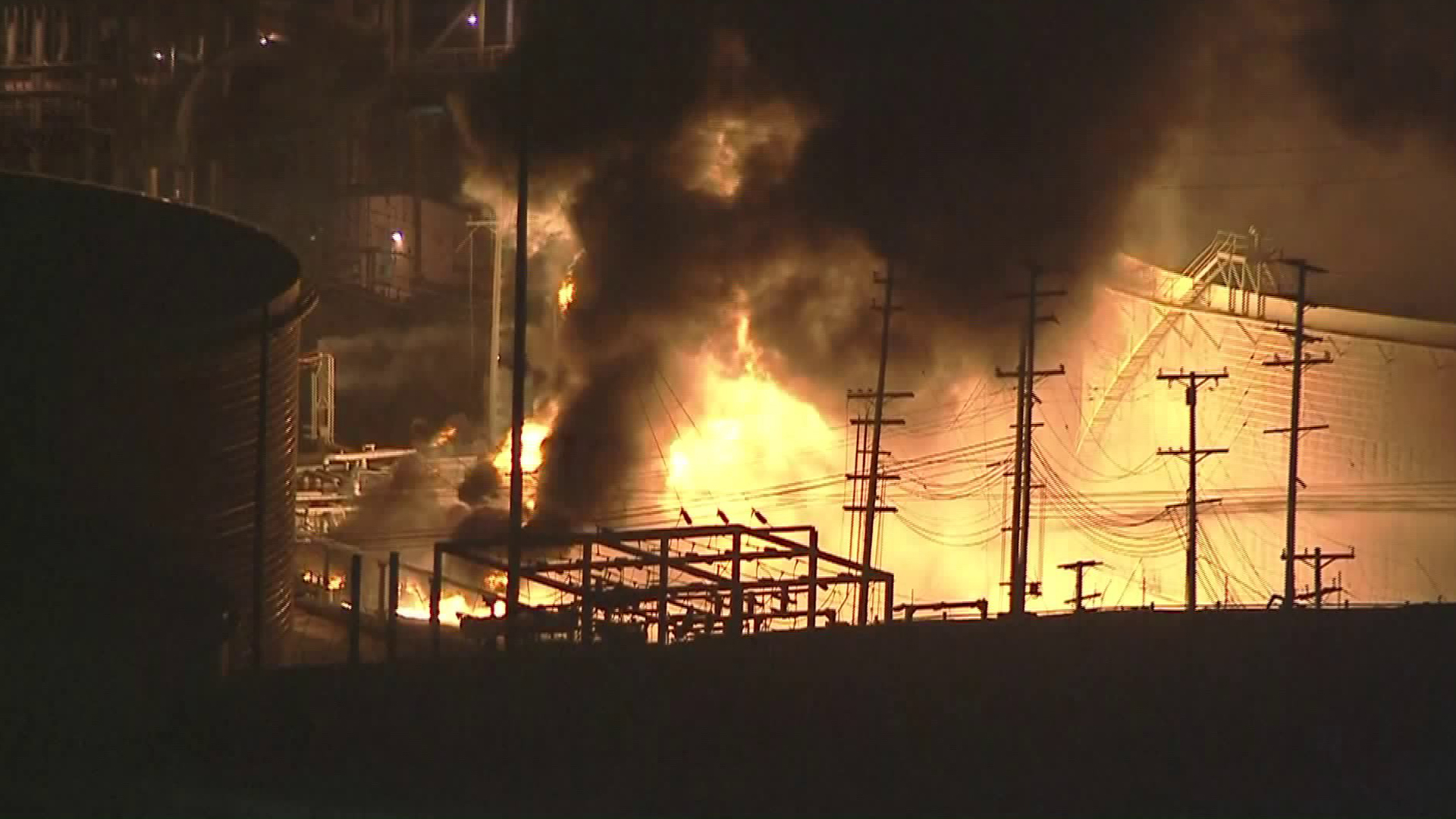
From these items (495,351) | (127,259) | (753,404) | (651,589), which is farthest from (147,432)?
(495,351)

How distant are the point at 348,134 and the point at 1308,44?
1889 centimetres

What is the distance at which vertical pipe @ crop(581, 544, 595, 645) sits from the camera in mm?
17078

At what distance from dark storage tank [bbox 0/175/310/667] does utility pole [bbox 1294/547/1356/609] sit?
58.6 ft

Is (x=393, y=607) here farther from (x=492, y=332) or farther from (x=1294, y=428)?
(x=492, y=332)

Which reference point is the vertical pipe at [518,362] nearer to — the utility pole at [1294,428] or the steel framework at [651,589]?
the steel framework at [651,589]

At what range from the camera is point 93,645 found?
13883mm

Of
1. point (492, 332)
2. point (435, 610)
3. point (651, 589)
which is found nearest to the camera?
point (435, 610)

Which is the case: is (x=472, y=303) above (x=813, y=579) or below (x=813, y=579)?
above

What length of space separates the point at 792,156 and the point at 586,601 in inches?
492

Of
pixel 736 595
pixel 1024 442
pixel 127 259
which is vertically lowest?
pixel 736 595

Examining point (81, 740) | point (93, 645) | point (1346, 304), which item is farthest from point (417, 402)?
point (81, 740)

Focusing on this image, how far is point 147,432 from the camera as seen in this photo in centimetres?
1567

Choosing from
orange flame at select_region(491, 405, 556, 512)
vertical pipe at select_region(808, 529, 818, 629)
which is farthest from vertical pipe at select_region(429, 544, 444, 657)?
orange flame at select_region(491, 405, 556, 512)

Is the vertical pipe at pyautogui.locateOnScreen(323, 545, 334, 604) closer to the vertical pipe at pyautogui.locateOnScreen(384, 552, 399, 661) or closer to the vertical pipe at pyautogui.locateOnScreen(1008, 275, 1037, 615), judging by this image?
the vertical pipe at pyautogui.locateOnScreen(384, 552, 399, 661)
